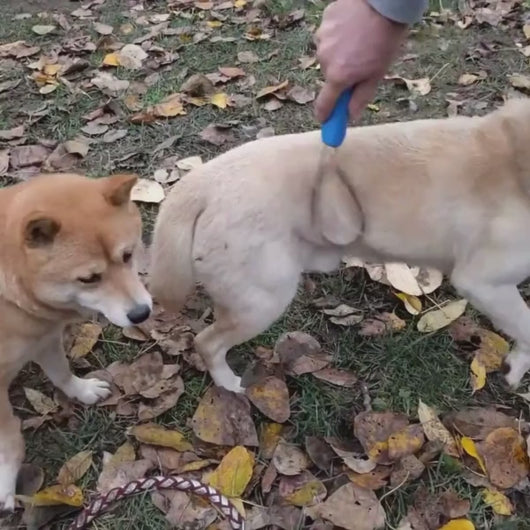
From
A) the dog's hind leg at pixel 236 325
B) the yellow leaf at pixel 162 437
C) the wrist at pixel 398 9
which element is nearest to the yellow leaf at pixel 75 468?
the yellow leaf at pixel 162 437

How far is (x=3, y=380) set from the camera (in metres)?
1.79

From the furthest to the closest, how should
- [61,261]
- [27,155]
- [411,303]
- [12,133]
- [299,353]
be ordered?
[12,133]
[27,155]
[411,303]
[299,353]
[61,261]

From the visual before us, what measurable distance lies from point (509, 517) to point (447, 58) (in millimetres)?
2318

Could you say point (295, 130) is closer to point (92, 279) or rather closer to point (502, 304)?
point (502, 304)

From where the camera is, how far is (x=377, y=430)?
202 centimetres

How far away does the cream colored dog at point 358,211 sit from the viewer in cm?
188

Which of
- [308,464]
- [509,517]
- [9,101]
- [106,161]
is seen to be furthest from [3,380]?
[9,101]

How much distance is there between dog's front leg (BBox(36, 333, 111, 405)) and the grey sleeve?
1.13 meters

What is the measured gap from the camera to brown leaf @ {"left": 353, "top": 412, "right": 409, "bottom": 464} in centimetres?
196

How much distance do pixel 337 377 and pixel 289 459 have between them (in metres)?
0.31

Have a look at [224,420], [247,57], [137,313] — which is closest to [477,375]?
[224,420]

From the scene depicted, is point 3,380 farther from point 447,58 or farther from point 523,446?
point 447,58

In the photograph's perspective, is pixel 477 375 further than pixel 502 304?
Yes

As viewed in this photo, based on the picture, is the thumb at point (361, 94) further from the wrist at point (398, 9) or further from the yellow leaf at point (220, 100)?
the yellow leaf at point (220, 100)
